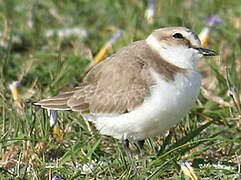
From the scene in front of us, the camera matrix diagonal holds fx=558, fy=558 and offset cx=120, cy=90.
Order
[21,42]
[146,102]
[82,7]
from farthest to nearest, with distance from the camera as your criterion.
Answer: [82,7], [21,42], [146,102]

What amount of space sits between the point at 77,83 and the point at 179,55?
1773 millimetres

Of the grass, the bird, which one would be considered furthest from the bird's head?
the grass

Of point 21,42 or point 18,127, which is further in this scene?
point 21,42

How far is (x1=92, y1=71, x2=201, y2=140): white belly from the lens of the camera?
3656 millimetres

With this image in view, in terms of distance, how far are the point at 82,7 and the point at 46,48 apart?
45.7 inches

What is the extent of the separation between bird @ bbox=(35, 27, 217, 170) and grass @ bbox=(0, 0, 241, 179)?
0.21 m

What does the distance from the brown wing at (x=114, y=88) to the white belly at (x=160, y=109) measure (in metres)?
0.06

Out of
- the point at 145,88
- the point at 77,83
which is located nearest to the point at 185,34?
the point at 145,88

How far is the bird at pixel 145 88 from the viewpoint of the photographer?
3.69 meters

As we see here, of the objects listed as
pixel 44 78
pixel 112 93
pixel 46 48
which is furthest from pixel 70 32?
pixel 112 93

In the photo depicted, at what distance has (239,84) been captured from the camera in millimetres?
5059

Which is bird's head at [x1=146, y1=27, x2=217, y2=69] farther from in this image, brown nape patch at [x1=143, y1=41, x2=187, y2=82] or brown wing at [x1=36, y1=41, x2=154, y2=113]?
brown wing at [x1=36, y1=41, x2=154, y2=113]

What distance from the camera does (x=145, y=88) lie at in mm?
3727

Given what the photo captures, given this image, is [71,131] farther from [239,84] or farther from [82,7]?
[82,7]
